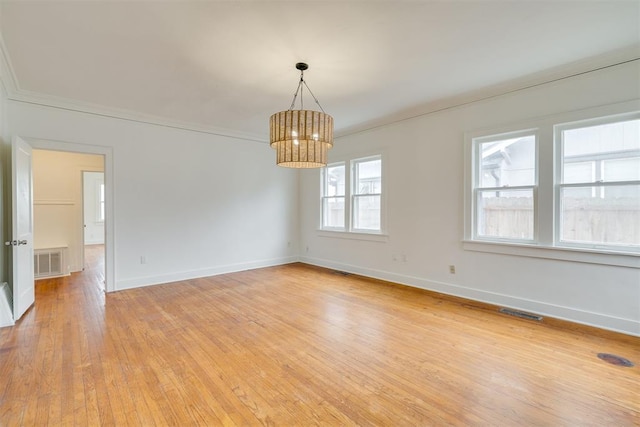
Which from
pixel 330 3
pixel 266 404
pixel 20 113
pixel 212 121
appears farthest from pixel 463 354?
pixel 20 113

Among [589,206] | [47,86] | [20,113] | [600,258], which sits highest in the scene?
[47,86]

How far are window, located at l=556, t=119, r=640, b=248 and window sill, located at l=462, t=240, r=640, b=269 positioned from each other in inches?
4.9

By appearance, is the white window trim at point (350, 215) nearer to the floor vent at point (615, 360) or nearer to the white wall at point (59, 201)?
the floor vent at point (615, 360)

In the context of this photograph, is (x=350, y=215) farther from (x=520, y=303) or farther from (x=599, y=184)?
(x=599, y=184)

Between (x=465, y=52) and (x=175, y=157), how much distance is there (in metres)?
4.57

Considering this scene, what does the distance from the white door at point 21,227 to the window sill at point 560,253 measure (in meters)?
5.54

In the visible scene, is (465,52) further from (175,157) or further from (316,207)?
(175,157)

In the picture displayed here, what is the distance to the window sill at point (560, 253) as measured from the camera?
9.48ft

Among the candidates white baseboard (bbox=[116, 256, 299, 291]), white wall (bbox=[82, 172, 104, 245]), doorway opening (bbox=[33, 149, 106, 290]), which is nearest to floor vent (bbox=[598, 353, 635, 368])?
white baseboard (bbox=[116, 256, 299, 291])

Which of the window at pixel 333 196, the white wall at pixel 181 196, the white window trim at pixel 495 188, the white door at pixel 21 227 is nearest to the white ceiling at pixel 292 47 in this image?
the white wall at pixel 181 196

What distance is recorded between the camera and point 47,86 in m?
3.57

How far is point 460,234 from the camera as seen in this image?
13.4ft

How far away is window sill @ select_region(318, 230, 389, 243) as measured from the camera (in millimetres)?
5074

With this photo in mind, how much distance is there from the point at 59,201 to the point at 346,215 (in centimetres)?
556
